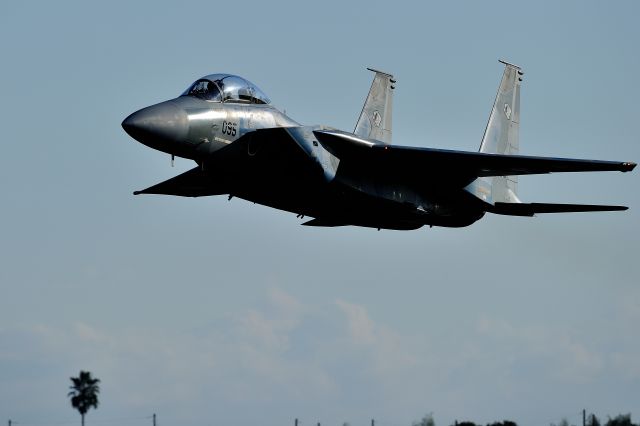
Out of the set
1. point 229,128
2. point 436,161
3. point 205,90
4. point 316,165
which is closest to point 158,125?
point 229,128

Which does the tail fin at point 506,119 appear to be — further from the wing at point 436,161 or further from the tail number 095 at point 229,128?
the tail number 095 at point 229,128

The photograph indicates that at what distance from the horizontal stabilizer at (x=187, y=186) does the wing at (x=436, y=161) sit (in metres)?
4.61

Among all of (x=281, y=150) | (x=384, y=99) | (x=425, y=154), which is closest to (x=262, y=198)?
(x=281, y=150)

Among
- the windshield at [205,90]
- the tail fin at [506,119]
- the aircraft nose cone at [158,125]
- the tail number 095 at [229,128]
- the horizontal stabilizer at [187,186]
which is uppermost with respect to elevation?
the tail fin at [506,119]

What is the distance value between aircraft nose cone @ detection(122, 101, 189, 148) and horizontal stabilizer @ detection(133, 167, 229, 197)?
15.8 ft

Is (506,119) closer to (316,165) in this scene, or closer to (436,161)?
(436,161)

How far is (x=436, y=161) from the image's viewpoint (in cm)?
3712

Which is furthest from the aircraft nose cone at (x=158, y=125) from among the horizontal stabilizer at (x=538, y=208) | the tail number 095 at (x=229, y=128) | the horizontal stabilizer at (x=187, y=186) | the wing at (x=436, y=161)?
the horizontal stabilizer at (x=538, y=208)

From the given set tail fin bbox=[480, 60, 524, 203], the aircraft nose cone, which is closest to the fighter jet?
the aircraft nose cone

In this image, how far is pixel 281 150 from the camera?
→ 115 ft

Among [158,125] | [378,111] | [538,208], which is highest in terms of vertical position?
[378,111]

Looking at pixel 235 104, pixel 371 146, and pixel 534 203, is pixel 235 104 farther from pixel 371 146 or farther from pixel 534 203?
pixel 534 203

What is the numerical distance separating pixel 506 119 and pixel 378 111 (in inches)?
187

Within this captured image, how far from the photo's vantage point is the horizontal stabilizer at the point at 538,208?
40219 mm
